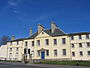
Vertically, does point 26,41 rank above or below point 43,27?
below

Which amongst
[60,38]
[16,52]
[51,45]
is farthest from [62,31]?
[16,52]

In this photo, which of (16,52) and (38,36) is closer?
(38,36)

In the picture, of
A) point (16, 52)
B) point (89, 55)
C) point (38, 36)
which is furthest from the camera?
point (16, 52)

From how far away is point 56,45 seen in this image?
4334 cm

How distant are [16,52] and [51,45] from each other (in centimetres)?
1571

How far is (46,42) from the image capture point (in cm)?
4497

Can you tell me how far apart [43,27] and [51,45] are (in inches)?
299

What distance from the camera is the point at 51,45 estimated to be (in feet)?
144

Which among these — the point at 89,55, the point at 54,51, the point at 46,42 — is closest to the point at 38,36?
the point at 46,42

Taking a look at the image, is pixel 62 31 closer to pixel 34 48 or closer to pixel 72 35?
pixel 72 35

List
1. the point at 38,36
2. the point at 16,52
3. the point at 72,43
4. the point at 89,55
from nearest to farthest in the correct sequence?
the point at 89,55, the point at 72,43, the point at 38,36, the point at 16,52

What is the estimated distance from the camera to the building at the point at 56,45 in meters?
41.5

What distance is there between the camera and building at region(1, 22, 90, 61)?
41531 millimetres

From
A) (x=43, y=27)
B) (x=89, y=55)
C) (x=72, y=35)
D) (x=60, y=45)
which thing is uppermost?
(x=43, y=27)
